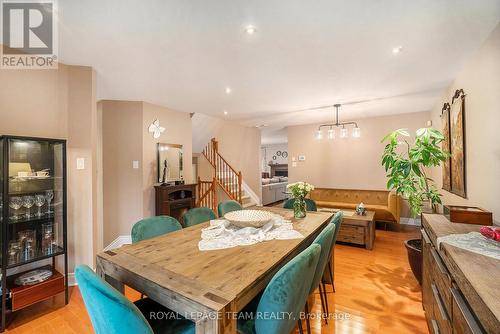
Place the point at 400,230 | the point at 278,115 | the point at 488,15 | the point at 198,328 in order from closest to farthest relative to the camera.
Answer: the point at 198,328, the point at 488,15, the point at 400,230, the point at 278,115

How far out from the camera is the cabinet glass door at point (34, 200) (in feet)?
6.45

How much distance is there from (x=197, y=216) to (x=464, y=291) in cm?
197

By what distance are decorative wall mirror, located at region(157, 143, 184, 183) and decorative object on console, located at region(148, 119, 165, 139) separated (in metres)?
0.18

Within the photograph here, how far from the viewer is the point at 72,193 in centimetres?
239

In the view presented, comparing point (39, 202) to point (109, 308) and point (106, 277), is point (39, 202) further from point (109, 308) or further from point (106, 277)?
point (109, 308)

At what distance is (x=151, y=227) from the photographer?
1848 millimetres

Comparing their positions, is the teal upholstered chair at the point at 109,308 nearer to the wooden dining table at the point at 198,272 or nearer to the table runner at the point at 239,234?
the wooden dining table at the point at 198,272

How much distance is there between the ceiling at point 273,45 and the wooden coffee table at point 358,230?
1.97 m

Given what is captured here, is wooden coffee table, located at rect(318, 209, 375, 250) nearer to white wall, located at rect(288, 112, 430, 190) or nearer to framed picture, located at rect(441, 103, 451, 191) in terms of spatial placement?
framed picture, located at rect(441, 103, 451, 191)

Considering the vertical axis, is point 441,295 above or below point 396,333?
above

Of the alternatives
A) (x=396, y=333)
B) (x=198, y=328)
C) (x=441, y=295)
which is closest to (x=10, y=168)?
(x=198, y=328)

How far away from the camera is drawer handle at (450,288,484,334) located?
2.56 ft

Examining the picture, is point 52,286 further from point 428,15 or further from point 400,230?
point 400,230

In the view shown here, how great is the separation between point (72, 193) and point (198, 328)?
2.30m
